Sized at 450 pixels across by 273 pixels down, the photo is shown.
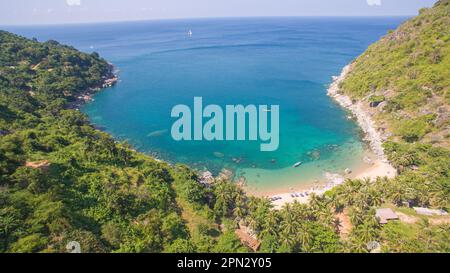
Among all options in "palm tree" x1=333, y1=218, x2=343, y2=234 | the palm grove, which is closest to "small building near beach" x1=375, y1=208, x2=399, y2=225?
the palm grove

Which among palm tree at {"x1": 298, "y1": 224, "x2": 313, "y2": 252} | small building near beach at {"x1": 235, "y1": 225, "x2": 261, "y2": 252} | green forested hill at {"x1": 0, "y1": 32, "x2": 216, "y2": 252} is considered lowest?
small building near beach at {"x1": 235, "y1": 225, "x2": 261, "y2": 252}

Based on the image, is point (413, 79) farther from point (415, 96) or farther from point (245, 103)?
point (245, 103)

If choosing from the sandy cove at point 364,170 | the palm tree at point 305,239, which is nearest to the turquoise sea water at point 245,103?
the sandy cove at point 364,170

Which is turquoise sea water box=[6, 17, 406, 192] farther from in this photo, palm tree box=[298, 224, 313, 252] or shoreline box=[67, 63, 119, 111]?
palm tree box=[298, 224, 313, 252]

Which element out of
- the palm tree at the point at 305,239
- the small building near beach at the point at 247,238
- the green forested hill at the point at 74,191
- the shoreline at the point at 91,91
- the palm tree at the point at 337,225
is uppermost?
the shoreline at the point at 91,91

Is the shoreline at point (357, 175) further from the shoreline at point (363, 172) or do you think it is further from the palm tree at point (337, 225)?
the palm tree at point (337, 225)

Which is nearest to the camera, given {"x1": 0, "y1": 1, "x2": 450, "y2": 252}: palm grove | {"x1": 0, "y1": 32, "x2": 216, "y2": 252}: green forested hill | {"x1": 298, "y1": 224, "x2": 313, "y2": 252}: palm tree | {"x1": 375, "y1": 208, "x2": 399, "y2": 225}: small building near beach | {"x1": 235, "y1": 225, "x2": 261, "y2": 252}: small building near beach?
{"x1": 0, "y1": 32, "x2": 216, "y2": 252}: green forested hill
